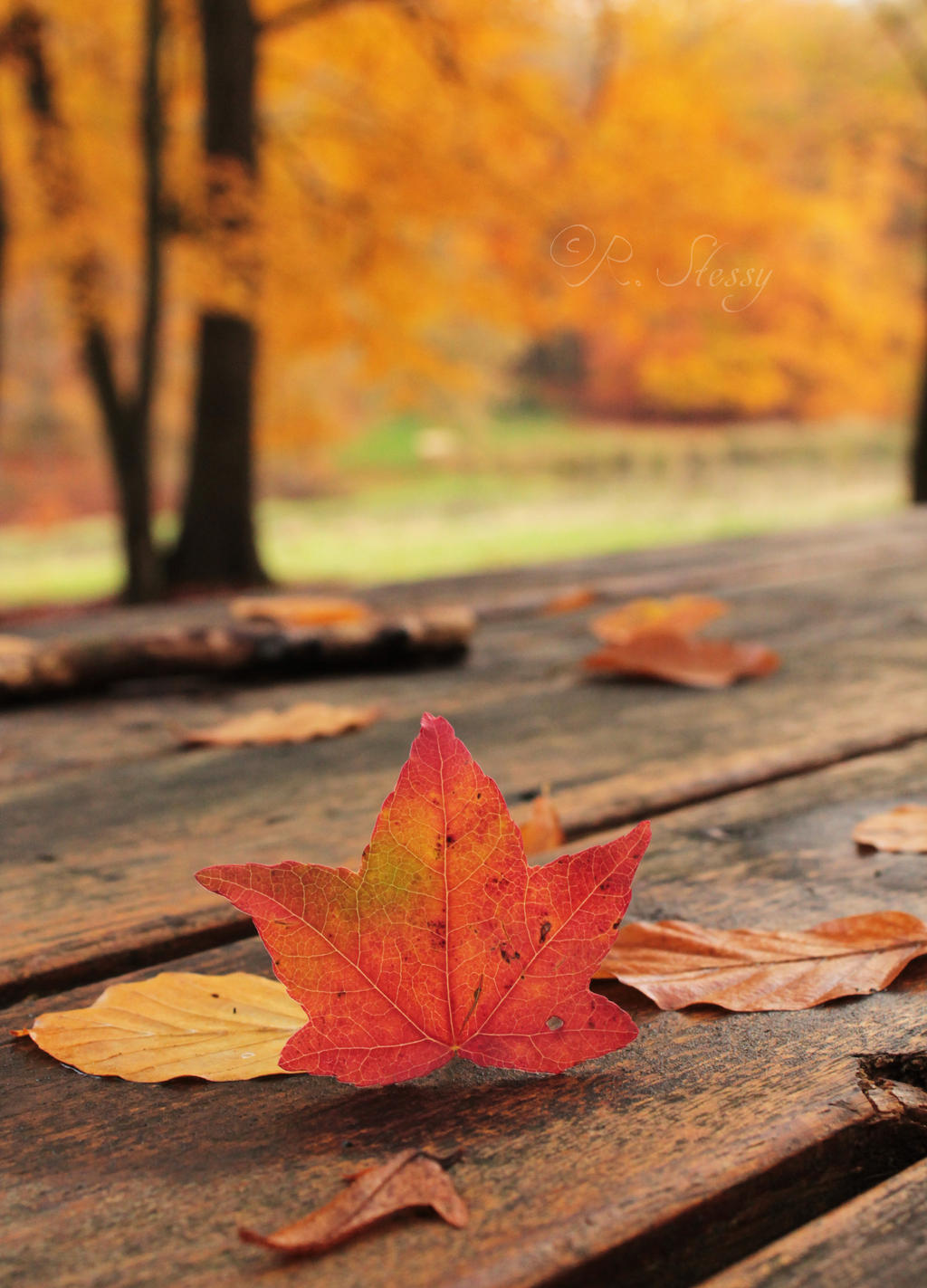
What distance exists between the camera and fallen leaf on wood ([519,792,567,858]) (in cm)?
67

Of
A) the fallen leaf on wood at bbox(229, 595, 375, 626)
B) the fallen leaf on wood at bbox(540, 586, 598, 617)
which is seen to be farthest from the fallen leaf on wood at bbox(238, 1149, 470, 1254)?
the fallen leaf on wood at bbox(540, 586, 598, 617)

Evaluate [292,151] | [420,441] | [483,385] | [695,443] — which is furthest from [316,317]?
[420,441]

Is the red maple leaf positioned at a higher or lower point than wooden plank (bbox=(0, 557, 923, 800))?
higher

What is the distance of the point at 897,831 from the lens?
658mm

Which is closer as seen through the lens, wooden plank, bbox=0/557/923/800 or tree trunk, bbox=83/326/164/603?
wooden plank, bbox=0/557/923/800

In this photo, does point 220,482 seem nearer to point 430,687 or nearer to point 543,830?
point 430,687

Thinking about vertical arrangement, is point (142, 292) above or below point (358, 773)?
above

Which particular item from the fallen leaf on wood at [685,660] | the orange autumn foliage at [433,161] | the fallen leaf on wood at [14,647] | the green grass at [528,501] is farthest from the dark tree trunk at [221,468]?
the fallen leaf on wood at [685,660]

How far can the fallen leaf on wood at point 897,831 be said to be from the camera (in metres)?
0.64

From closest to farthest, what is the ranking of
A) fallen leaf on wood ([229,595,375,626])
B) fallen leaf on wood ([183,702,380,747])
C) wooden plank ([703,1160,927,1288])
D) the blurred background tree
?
wooden plank ([703,1160,927,1288]) < fallen leaf on wood ([183,702,380,747]) < fallen leaf on wood ([229,595,375,626]) < the blurred background tree

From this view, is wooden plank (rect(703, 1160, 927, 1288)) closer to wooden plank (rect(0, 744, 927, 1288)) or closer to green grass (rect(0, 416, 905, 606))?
wooden plank (rect(0, 744, 927, 1288))

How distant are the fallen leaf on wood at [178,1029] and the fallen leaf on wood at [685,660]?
70 cm

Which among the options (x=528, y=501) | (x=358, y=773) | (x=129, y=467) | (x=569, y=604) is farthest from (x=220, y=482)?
(x=528, y=501)

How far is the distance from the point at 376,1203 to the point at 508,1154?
0.05 meters
